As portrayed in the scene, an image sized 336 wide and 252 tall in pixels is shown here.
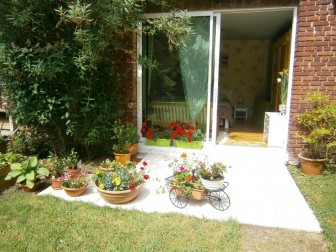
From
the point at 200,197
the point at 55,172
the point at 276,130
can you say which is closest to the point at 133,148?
the point at 55,172

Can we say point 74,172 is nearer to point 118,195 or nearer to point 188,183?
point 118,195

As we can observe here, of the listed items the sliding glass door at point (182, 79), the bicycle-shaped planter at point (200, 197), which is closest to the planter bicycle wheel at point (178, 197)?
the bicycle-shaped planter at point (200, 197)

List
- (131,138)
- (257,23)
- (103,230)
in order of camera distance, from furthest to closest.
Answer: (257,23), (131,138), (103,230)

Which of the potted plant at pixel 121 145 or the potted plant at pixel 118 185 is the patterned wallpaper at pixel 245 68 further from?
the potted plant at pixel 118 185

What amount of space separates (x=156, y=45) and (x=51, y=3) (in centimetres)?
194

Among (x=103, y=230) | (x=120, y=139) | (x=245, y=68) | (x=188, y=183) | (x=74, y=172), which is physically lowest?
(x=103, y=230)

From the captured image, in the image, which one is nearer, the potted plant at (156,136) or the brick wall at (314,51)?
the brick wall at (314,51)

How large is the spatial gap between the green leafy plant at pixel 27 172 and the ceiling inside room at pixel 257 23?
A: 3.95 metres

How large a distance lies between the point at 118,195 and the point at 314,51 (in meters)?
3.51

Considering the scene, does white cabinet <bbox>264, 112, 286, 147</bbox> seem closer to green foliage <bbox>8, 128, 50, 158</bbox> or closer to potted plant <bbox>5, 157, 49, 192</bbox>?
potted plant <bbox>5, 157, 49, 192</bbox>

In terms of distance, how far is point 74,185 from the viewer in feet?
10.8

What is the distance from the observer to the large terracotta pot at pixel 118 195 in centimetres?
301

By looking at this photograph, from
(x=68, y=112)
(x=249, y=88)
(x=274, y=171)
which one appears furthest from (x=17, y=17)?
(x=249, y=88)

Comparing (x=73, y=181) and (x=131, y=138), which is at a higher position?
(x=131, y=138)
